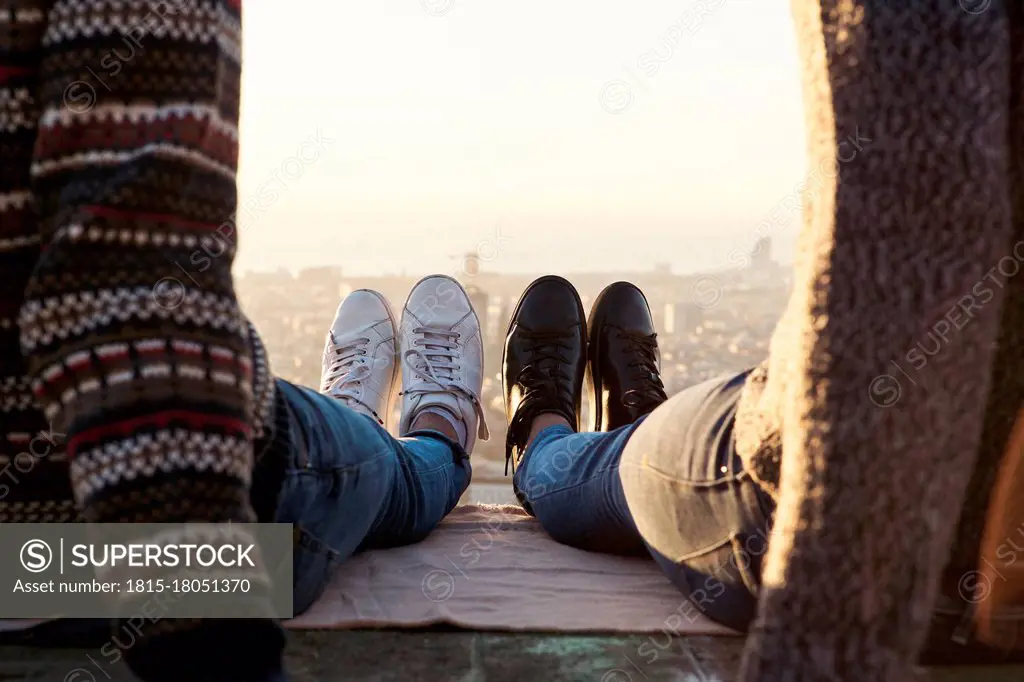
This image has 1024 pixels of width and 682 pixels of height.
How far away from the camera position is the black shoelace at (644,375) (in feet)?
5.19

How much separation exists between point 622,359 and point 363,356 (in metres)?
0.57

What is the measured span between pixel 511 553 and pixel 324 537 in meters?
0.30

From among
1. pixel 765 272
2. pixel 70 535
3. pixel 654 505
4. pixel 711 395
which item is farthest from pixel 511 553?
pixel 765 272

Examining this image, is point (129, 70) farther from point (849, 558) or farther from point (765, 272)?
point (765, 272)

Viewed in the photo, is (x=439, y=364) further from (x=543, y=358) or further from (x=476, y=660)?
(x=476, y=660)

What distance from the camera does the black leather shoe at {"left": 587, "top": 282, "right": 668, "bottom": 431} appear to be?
1.60m

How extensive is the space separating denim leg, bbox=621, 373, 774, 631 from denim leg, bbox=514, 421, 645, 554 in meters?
0.07

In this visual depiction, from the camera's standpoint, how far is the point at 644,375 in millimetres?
1628

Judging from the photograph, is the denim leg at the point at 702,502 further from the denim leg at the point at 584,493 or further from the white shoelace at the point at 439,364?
the white shoelace at the point at 439,364

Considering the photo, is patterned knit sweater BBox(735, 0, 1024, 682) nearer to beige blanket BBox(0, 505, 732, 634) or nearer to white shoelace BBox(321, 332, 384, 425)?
beige blanket BBox(0, 505, 732, 634)

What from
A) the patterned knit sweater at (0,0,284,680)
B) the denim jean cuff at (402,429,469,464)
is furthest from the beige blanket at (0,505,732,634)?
the patterned knit sweater at (0,0,284,680)

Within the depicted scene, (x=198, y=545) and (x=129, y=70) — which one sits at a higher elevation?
(x=129, y=70)

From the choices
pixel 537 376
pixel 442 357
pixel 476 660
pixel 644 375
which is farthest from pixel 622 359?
pixel 476 660

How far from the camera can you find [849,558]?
50 centimetres
